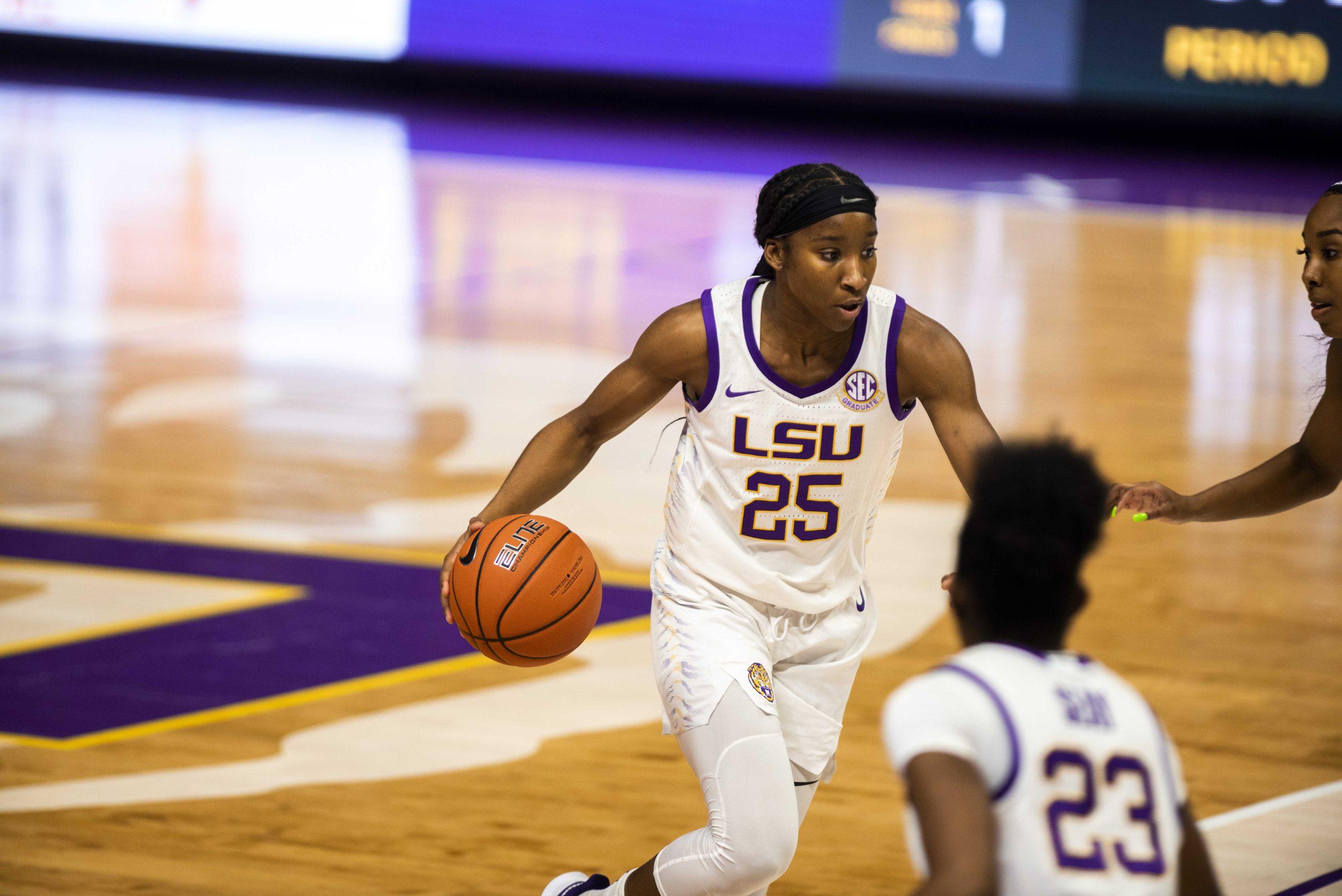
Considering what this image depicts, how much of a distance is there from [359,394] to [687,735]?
5589 mm

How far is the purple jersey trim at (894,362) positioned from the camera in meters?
3.26

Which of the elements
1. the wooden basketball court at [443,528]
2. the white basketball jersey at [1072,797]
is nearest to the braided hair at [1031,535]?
the white basketball jersey at [1072,797]

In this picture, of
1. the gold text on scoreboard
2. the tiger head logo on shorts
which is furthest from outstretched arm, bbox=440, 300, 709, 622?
the gold text on scoreboard

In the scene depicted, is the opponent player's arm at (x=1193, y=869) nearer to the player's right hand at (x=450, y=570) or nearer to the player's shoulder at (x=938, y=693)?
the player's shoulder at (x=938, y=693)

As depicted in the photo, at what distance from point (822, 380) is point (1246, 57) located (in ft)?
51.0

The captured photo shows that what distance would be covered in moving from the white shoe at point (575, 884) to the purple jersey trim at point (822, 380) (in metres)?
1.11

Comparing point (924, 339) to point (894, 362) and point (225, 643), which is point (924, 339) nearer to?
point (894, 362)

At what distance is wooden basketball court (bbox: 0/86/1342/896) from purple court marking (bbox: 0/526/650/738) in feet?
0.06

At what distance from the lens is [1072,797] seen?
191cm

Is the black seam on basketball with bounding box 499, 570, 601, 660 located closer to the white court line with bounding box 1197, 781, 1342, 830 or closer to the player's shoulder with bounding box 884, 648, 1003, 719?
the player's shoulder with bounding box 884, 648, 1003, 719

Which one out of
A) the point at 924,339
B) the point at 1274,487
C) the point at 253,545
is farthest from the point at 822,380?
the point at 253,545

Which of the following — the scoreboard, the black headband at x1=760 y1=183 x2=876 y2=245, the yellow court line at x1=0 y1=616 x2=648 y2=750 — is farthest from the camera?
the scoreboard

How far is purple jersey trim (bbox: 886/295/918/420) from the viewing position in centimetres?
326

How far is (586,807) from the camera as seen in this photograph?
4238mm
